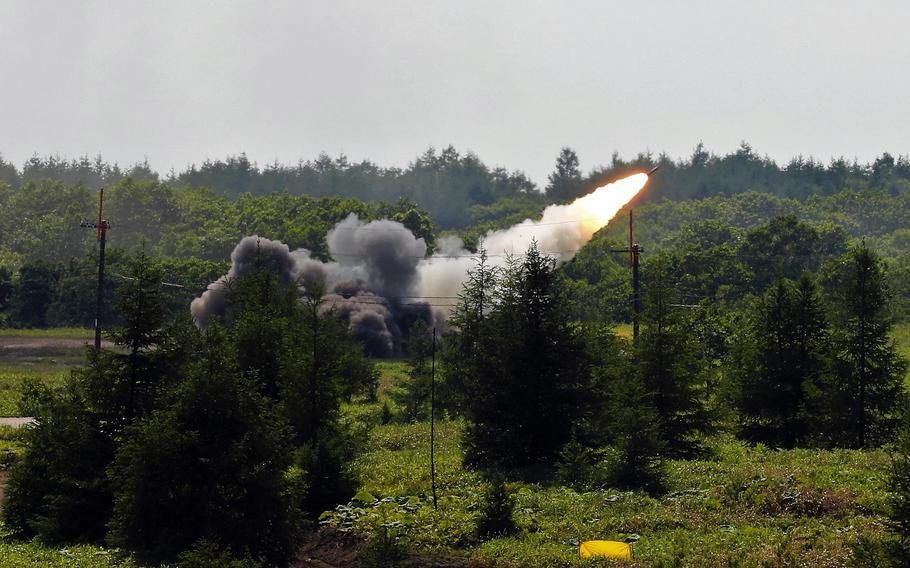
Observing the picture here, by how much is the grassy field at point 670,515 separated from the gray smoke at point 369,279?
4846 centimetres

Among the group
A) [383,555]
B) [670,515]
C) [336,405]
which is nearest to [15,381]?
[336,405]

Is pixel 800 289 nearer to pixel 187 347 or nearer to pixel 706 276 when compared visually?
pixel 187 347

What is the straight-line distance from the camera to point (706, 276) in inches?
3861

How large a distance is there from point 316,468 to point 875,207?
173149 millimetres

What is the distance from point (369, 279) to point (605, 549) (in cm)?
6833

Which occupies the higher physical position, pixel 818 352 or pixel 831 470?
pixel 818 352

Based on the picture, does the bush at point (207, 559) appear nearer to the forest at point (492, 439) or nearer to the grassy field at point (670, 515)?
the forest at point (492, 439)

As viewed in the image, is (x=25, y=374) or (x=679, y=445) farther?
(x=25, y=374)

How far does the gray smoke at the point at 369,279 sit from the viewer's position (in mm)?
85000

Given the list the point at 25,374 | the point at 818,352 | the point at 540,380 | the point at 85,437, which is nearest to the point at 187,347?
the point at 85,437

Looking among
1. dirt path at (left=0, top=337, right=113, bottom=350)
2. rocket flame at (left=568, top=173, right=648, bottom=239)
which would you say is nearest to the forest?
rocket flame at (left=568, top=173, right=648, bottom=239)

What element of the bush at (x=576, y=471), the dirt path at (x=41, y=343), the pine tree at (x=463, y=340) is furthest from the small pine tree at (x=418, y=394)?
the dirt path at (x=41, y=343)

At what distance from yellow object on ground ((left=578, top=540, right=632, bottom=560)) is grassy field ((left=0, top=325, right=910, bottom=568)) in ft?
0.83

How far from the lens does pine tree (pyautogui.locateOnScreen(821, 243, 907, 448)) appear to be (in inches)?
1491
